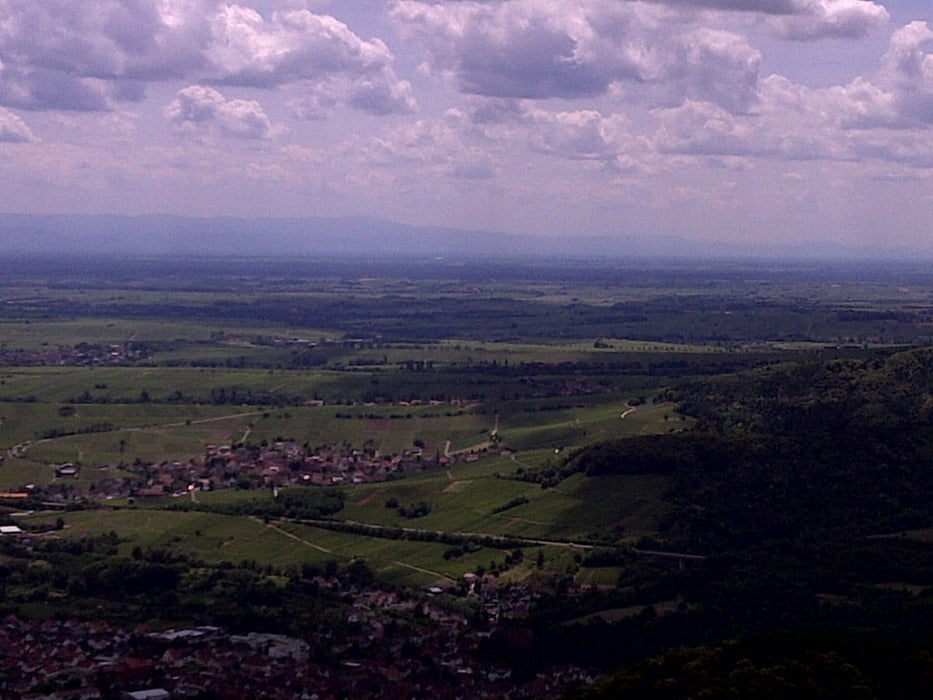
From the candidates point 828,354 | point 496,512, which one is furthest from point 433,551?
point 828,354

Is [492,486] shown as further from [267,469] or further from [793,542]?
[793,542]

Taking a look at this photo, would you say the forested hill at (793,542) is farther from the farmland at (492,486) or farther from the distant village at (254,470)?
the distant village at (254,470)

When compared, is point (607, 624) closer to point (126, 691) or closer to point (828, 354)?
point (126, 691)

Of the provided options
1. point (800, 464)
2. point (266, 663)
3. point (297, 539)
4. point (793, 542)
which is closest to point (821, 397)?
point (800, 464)

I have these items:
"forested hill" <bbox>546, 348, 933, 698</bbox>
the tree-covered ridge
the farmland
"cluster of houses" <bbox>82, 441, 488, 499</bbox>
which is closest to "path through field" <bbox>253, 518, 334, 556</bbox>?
the farmland

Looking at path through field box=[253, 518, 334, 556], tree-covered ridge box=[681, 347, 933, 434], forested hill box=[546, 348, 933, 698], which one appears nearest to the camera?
forested hill box=[546, 348, 933, 698]

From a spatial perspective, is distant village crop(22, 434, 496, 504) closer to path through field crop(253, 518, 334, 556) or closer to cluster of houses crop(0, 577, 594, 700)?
path through field crop(253, 518, 334, 556)

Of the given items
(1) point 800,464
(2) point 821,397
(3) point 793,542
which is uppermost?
(2) point 821,397

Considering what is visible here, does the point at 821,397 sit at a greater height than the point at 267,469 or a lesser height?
greater

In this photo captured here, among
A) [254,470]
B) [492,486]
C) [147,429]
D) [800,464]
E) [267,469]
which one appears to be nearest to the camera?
[800,464]
